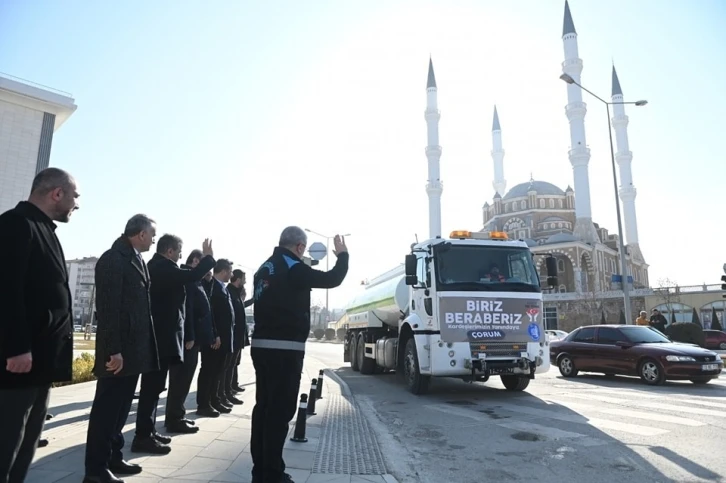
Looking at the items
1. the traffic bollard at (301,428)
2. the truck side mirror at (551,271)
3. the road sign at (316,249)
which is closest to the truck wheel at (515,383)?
the truck side mirror at (551,271)

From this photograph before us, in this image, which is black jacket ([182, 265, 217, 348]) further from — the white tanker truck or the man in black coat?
the white tanker truck

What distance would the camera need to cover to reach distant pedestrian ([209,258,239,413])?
23.0 feet

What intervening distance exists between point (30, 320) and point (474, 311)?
26.0 feet

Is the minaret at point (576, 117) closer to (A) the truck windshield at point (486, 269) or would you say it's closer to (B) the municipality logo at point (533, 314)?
(A) the truck windshield at point (486, 269)

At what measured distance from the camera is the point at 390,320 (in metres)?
13.5

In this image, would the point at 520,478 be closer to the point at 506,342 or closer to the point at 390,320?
the point at 506,342

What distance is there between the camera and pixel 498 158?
332 feet

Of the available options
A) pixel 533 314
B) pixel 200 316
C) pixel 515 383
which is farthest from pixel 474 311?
pixel 200 316

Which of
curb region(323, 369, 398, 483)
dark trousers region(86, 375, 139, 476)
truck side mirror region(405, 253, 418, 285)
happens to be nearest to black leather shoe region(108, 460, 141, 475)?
dark trousers region(86, 375, 139, 476)

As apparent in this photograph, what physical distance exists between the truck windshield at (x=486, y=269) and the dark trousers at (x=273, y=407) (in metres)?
6.13

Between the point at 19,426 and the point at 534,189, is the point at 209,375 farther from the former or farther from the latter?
the point at 534,189

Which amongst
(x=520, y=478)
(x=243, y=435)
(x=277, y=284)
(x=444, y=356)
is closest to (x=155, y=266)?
(x=277, y=284)

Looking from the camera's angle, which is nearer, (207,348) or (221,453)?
(221,453)

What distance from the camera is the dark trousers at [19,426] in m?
2.64
